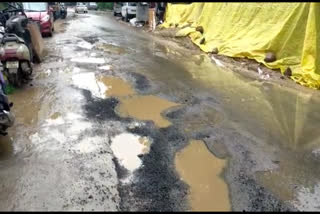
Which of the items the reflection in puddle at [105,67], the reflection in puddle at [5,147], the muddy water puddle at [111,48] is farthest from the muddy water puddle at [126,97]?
the muddy water puddle at [111,48]

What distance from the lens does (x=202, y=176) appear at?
4.76 m

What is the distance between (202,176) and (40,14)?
15.8 metres

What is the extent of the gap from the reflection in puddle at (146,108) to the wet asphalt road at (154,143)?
2cm

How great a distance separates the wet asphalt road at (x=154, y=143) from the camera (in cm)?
423

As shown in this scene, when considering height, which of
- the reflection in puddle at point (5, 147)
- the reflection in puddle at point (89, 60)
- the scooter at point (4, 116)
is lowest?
the reflection in puddle at point (89, 60)

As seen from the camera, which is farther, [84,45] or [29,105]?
[84,45]

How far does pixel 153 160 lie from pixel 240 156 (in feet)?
4.38

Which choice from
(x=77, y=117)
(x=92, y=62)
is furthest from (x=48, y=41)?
(x=77, y=117)

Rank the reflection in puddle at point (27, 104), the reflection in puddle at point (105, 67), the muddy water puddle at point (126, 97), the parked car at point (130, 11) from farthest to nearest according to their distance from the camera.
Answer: the parked car at point (130, 11) < the reflection in puddle at point (105, 67) < the muddy water puddle at point (126, 97) < the reflection in puddle at point (27, 104)

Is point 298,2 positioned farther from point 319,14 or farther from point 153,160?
point 153,160

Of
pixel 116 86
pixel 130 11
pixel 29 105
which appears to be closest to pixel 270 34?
pixel 116 86

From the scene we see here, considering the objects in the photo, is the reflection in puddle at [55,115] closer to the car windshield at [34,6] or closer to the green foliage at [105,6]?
the car windshield at [34,6]

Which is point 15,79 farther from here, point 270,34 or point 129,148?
point 270,34

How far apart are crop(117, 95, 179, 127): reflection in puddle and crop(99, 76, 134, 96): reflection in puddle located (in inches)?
18.3
